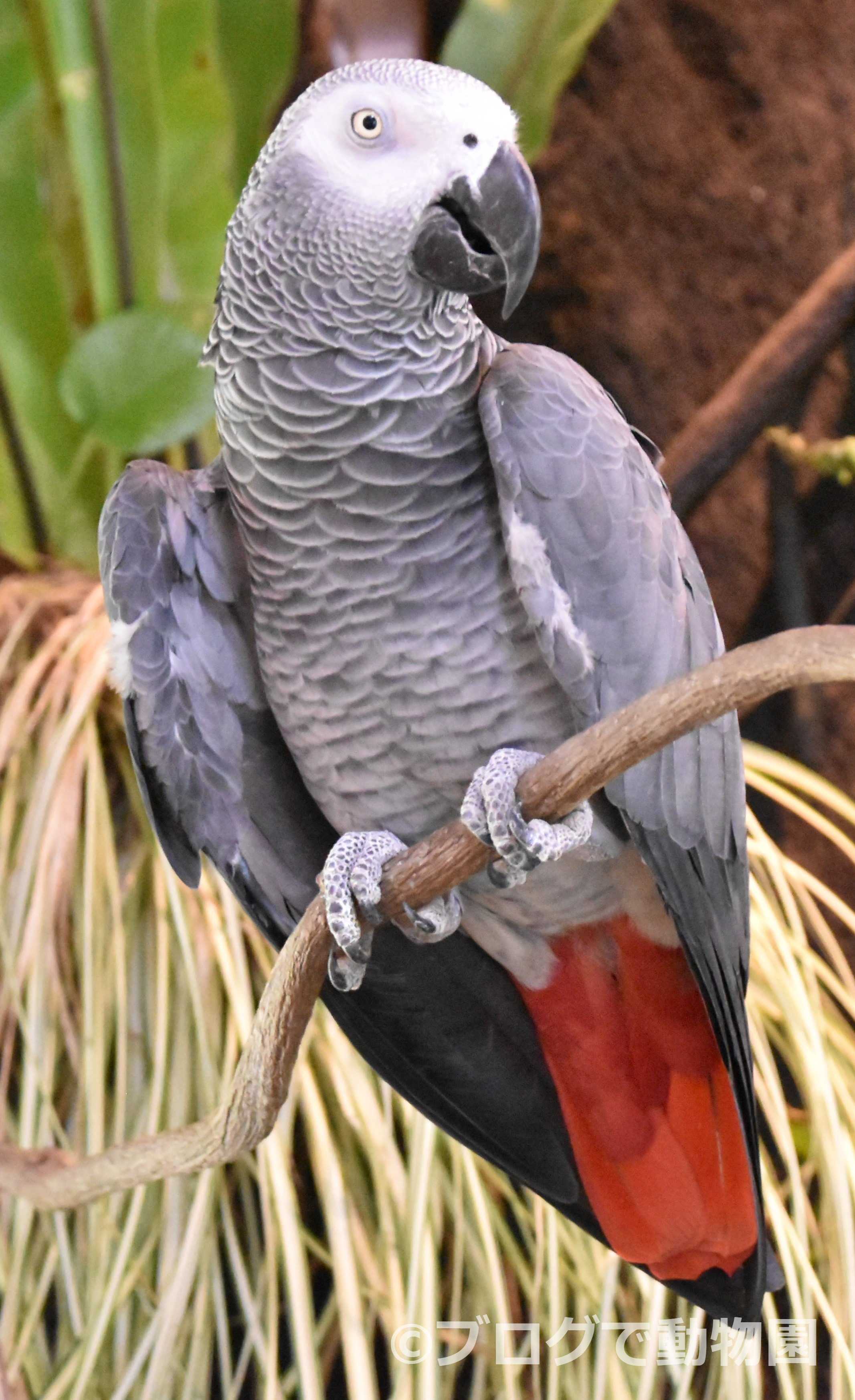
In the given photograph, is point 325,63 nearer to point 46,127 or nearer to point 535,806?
point 46,127

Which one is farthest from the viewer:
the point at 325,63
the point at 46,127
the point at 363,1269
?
the point at 325,63

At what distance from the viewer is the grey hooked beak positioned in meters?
0.72

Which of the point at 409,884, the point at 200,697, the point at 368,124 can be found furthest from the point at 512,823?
the point at 368,124

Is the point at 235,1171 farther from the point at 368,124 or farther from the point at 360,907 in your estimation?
the point at 368,124

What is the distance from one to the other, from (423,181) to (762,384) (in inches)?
31.5

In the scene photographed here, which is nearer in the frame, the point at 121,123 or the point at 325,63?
the point at 121,123

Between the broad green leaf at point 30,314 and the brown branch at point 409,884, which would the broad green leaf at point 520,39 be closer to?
the broad green leaf at point 30,314

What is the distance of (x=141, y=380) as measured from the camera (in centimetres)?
127

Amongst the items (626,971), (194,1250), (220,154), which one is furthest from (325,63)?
(194,1250)

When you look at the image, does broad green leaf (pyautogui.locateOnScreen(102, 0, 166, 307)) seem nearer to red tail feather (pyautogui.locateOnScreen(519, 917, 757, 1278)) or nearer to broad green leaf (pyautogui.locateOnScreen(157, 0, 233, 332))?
broad green leaf (pyautogui.locateOnScreen(157, 0, 233, 332))

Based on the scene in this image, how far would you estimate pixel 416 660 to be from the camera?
79cm

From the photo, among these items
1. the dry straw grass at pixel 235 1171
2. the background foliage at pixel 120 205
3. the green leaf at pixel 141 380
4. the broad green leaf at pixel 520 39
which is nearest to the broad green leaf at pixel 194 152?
the background foliage at pixel 120 205

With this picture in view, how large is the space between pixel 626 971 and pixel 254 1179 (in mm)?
444

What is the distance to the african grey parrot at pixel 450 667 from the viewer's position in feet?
2.41
